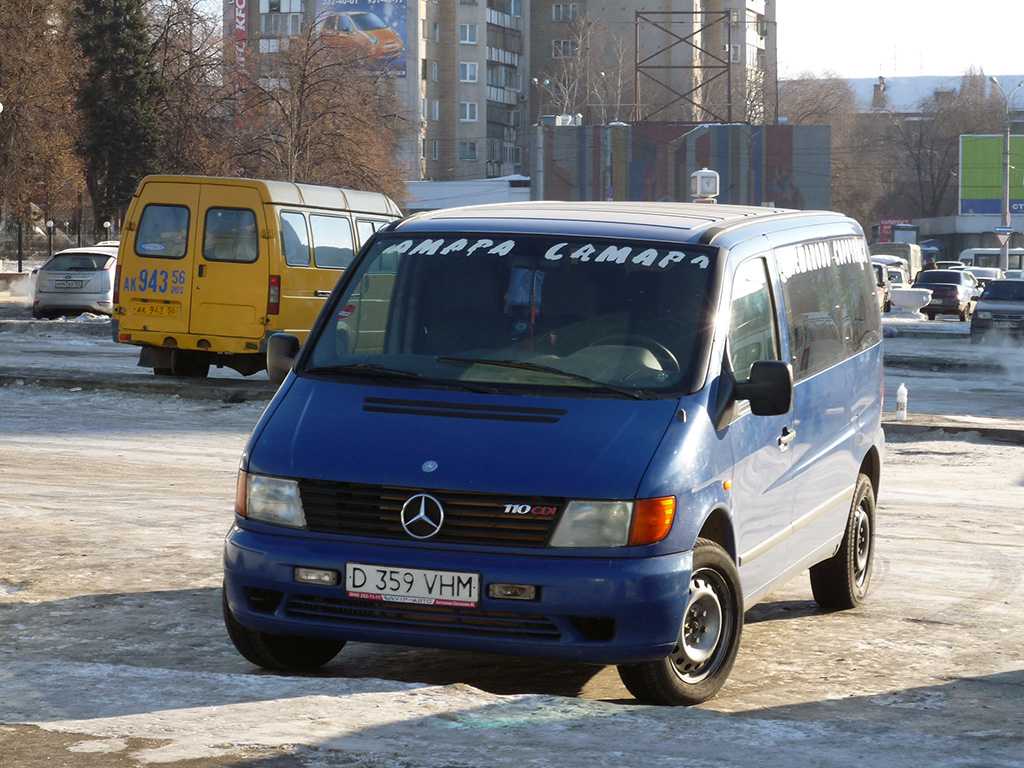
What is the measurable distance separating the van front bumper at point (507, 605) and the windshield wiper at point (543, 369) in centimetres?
63

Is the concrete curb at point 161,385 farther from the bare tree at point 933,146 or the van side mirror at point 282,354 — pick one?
the bare tree at point 933,146

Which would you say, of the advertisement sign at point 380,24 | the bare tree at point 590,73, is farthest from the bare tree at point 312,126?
the bare tree at point 590,73

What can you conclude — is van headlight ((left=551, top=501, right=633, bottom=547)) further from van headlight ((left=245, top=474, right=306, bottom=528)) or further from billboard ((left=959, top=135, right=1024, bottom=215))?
billboard ((left=959, top=135, right=1024, bottom=215))

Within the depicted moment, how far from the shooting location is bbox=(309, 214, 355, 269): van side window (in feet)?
57.6

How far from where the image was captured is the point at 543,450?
488 cm

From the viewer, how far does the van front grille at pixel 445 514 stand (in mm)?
4785

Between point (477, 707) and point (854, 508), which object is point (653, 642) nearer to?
point (477, 707)

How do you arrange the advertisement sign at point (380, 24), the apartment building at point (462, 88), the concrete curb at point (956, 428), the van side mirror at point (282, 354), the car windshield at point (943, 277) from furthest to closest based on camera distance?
the apartment building at point (462, 88) → the advertisement sign at point (380, 24) → the car windshield at point (943, 277) → the concrete curb at point (956, 428) → the van side mirror at point (282, 354)

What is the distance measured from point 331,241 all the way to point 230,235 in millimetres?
1382

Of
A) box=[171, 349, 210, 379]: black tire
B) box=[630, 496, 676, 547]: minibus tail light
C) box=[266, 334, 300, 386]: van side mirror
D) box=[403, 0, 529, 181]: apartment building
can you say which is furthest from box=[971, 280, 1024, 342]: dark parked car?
box=[403, 0, 529, 181]: apartment building

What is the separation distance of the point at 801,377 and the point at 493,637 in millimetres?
2095

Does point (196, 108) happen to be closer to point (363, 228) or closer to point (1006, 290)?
point (1006, 290)

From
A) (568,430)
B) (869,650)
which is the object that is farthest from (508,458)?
(869,650)

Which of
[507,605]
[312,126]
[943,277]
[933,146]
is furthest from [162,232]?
[933,146]
